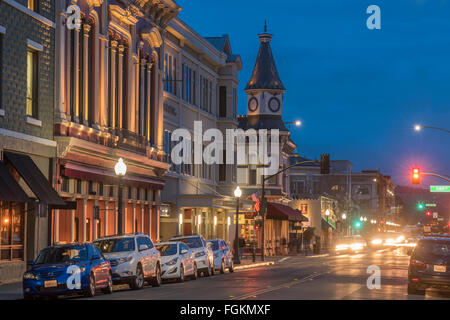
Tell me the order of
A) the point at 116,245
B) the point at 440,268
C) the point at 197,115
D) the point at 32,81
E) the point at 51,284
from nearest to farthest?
the point at 51,284, the point at 440,268, the point at 116,245, the point at 32,81, the point at 197,115

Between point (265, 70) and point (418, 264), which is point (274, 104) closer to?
point (265, 70)

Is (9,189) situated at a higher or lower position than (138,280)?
higher

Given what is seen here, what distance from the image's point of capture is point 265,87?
257ft

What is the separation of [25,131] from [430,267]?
15.5 m

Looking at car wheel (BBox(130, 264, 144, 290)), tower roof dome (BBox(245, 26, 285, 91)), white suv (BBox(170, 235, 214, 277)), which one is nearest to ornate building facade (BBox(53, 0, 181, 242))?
white suv (BBox(170, 235, 214, 277))

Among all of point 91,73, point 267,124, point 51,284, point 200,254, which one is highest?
point 267,124

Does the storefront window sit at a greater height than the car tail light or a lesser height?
greater

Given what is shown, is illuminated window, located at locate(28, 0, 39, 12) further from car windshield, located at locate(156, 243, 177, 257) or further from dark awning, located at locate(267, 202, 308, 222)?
dark awning, located at locate(267, 202, 308, 222)

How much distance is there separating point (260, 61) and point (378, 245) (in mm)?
34624

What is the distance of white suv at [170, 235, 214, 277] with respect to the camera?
37562 millimetres

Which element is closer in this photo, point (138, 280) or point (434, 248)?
point (434, 248)

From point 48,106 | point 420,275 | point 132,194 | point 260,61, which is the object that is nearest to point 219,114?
point 260,61

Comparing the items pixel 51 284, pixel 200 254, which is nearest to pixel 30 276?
pixel 51 284

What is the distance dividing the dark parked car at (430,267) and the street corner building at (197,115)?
26.6m
